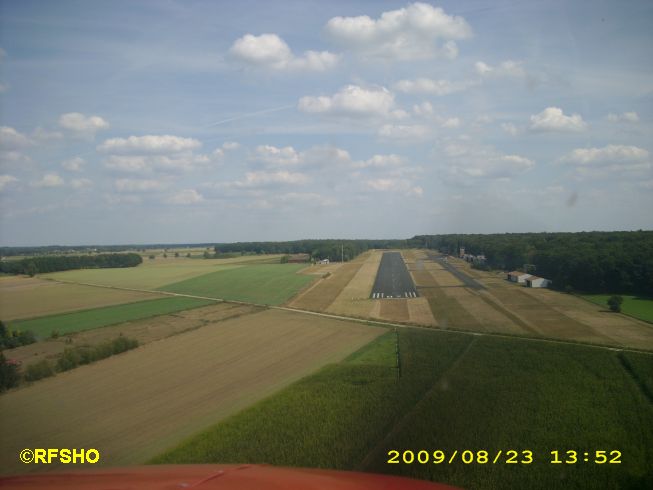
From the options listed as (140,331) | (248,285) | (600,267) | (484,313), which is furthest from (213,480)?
(248,285)

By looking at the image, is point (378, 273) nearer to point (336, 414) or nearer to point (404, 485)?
point (336, 414)

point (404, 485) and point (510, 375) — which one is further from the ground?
point (404, 485)

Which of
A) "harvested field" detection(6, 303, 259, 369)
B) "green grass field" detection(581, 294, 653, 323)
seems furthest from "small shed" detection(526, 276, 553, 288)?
"harvested field" detection(6, 303, 259, 369)

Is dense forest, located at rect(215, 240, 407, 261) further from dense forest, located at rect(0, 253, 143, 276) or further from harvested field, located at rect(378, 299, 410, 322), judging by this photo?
harvested field, located at rect(378, 299, 410, 322)

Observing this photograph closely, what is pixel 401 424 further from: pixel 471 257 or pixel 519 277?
pixel 471 257

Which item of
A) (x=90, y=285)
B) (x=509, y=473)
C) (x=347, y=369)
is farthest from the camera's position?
(x=90, y=285)

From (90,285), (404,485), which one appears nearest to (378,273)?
(90,285)

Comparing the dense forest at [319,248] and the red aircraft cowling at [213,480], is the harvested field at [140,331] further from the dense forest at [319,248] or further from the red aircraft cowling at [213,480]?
the dense forest at [319,248]
